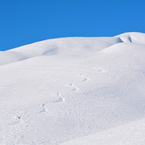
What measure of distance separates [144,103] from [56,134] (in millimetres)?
6108

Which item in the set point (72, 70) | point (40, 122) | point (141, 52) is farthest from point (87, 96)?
point (141, 52)

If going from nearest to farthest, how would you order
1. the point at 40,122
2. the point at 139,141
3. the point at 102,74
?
the point at 139,141
the point at 40,122
the point at 102,74

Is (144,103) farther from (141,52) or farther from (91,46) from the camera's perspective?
(91,46)

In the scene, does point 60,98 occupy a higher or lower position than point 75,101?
higher

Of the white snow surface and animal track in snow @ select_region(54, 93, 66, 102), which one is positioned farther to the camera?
animal track in snow @ select_region(54, 93, 66, 102)

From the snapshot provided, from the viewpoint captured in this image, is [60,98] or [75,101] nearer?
[75,101]

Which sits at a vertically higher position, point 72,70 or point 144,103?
point 72,70

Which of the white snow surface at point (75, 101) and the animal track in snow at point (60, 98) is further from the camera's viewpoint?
the animal track in snow at point (60, 98)

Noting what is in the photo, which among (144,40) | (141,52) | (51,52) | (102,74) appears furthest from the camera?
(144,40)

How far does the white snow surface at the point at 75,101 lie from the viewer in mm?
11891

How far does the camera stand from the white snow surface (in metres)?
11.9

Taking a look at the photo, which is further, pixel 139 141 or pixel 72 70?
pixel 72 70

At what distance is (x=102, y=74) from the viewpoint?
20984 millimetres

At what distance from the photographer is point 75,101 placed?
53.2 ft
